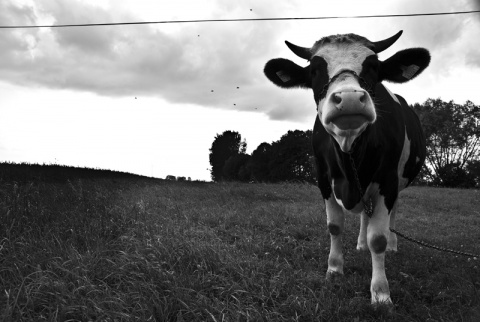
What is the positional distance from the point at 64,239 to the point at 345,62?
4.13m

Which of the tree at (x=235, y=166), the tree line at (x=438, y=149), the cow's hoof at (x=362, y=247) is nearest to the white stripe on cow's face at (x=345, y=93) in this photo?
the cow's hoof at (x=362, y=247)

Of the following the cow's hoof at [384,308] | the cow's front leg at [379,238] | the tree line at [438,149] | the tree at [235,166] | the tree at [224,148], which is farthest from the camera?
the tree at [224,148]

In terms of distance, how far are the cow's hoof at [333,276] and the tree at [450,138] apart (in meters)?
39.1

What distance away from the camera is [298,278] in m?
4.94

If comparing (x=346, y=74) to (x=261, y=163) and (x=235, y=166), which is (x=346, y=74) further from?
(x=235, y=166)

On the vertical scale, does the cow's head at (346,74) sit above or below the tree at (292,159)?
below

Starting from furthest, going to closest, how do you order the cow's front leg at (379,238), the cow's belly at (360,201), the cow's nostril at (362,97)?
the cow's belly at (360,201) < the cow's front leg at (379,238) < the cow's nostril at (362,97)

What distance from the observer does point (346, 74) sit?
12.7 feet

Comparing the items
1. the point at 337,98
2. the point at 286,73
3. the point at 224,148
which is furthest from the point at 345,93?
the point at 224,148

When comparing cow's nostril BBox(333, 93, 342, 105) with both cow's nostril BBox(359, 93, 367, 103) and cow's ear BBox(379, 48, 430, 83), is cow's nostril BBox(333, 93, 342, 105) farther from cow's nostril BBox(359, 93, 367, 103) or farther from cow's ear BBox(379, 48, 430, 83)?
cow's ear BBox(379, 48, 430, 83)

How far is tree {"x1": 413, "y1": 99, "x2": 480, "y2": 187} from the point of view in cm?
4034

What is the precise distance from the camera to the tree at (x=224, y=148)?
6888 centimetres

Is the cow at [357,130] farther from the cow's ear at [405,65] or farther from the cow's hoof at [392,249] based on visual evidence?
the cow's hoof at [392,249]

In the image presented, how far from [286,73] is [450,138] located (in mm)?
41092
